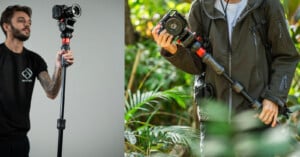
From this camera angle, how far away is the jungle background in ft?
1.85

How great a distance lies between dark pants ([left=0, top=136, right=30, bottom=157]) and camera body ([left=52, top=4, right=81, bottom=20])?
0.57m

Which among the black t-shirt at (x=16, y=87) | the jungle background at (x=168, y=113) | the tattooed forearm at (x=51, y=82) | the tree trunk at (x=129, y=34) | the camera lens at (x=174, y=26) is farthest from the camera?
the tree trunk at (x=129, y=34)

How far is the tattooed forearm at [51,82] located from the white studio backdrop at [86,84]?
0.08ft

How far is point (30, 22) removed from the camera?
209 cm

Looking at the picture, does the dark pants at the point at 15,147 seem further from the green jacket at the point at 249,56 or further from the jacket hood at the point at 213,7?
the jacket hood at the point at 213,7

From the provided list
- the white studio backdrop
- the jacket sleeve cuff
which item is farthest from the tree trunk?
the jacket sleeve cuff

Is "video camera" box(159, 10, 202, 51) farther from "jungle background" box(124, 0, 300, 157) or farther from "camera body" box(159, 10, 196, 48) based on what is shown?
"jungle background" box(124, 0, 300, 157)

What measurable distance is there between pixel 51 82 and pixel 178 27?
67 centimetres

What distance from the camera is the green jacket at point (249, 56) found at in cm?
194

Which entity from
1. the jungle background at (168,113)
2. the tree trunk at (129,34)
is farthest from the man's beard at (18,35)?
the tree trunk at (129,34)

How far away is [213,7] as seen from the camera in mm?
2004

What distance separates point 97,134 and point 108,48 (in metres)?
0.44

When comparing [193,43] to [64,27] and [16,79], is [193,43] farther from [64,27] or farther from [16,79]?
[16,79]

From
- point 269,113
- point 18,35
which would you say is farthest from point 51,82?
point 269,113
